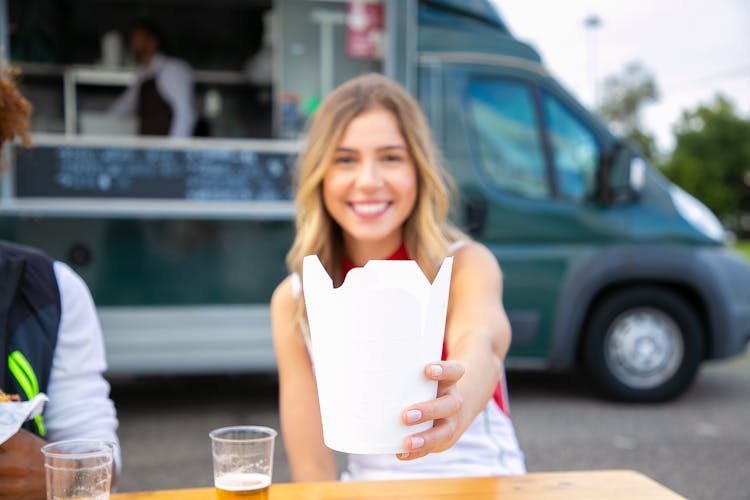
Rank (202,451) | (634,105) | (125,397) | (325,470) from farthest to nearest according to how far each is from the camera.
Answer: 1. (634,105)
2. (125,397)
3. (202,451)
4. (325,470)

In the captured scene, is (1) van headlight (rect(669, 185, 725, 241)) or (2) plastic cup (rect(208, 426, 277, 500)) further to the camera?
(1) van headlight (rect(669, 185, 725, 241))

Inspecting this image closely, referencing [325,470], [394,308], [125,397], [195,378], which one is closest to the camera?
[394,308]

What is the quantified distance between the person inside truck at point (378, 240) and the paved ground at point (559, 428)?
2.27 m

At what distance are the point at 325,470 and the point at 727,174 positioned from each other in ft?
246

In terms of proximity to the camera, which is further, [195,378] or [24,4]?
[195,378]

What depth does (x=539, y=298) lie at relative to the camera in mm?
5188

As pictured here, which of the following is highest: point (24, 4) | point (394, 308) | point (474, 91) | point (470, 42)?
point (24, 4)

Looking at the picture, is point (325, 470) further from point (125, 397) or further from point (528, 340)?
point (125, 397)

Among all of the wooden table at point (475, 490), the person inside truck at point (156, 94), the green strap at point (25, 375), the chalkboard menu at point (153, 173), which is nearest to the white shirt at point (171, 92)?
the person inside truck at point (156, 94)

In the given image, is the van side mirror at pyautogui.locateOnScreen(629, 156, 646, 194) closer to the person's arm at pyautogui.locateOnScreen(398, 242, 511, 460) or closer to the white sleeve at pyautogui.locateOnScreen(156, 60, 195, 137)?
the white sleeve at pyautogui.locateOnScreen(156, 60, 195, 137)

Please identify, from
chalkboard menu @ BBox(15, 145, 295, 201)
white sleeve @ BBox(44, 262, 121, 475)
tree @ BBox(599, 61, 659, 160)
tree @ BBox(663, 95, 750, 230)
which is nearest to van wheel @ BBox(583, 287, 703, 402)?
chalkboard menu @ BBox(15, 145, 295, 201)

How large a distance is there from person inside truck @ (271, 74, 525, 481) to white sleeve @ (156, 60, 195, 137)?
169 inches

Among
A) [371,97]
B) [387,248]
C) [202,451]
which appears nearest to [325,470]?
[387,248]

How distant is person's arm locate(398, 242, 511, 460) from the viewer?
1.07 meters
